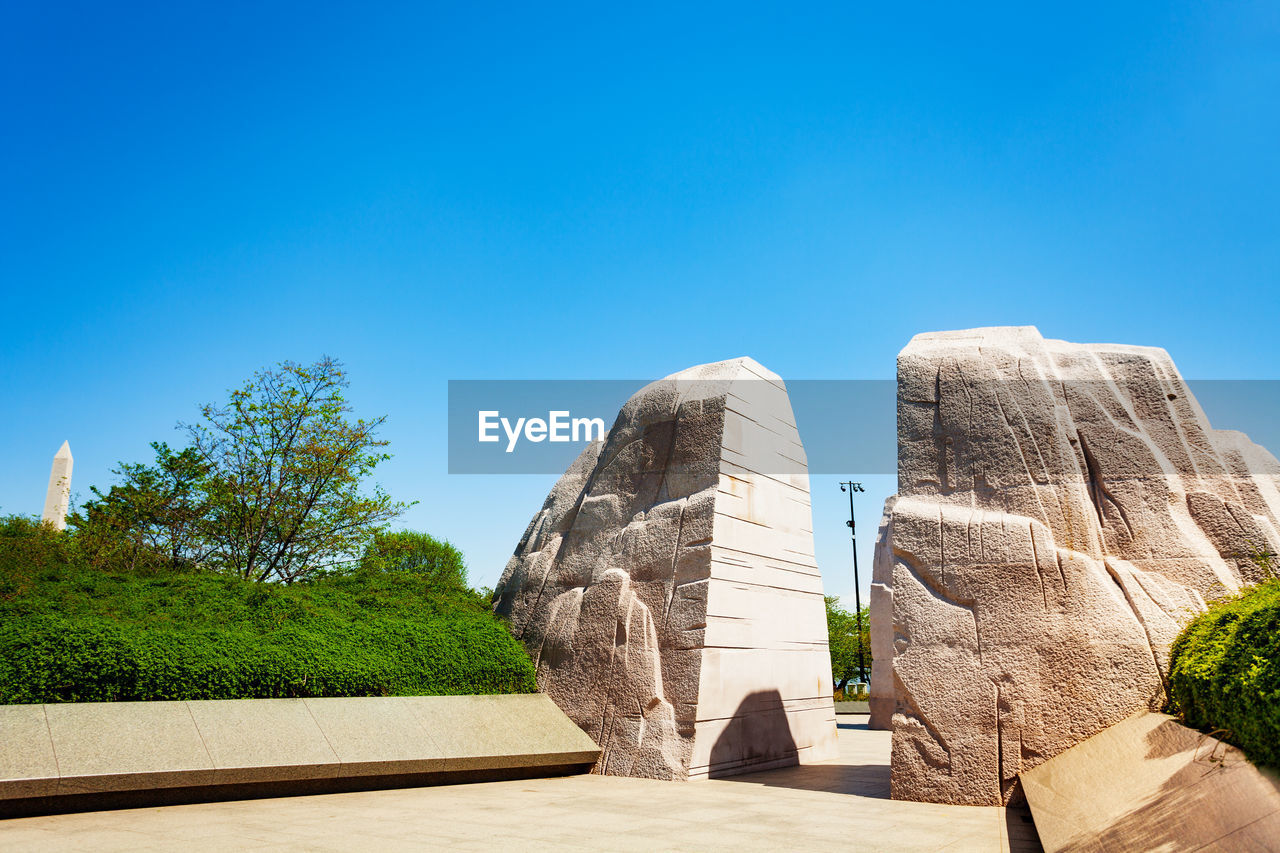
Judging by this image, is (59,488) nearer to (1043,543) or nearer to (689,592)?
(689,592)

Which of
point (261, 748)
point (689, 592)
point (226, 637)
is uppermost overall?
point (689, 592)

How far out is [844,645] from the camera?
38625 millimetres

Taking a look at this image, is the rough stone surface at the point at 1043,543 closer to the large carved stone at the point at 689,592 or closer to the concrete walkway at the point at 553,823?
the concrete walkway at the point at 553,823

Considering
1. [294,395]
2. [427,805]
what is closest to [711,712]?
[427,805]

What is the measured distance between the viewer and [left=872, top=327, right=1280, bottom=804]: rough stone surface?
6.49m

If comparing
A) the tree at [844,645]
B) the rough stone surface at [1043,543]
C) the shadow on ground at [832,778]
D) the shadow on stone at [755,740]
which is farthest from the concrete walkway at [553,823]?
the tree at [844,645]

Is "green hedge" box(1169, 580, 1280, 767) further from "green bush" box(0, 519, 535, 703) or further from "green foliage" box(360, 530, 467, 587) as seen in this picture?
"green foliage" box(360, 530, 467, 587)

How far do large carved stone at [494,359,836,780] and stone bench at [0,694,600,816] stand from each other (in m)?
0.92

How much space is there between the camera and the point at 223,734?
6.88 metres

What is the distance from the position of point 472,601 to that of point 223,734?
4.39m

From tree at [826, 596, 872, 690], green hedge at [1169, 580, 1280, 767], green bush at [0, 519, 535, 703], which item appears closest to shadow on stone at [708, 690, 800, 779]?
green bush at [0, 519, 535, 703]

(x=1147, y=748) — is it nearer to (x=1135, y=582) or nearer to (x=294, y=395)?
(x=1135, y=582)

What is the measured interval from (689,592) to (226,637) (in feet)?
15.4

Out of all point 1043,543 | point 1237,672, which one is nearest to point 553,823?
point 1237,672
